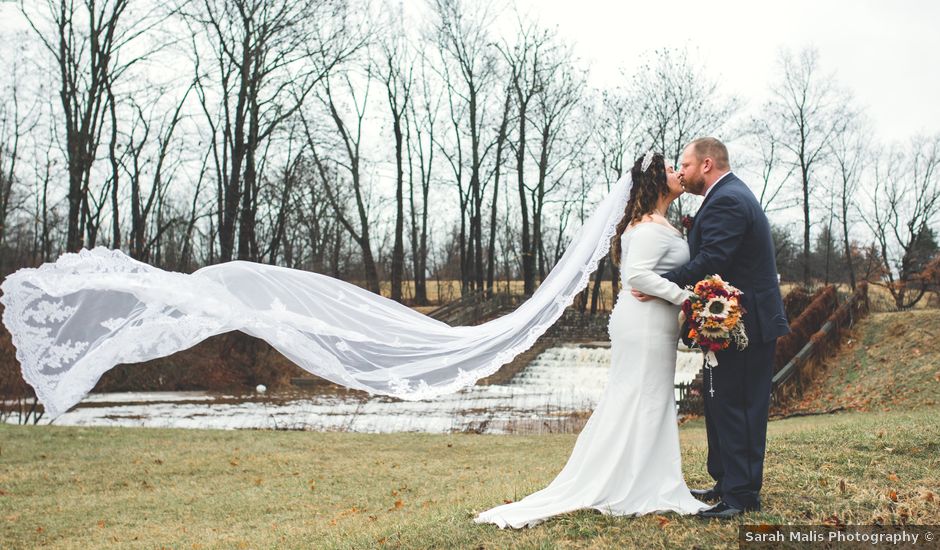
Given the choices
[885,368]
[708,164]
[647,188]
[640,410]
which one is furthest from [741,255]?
[885,368]

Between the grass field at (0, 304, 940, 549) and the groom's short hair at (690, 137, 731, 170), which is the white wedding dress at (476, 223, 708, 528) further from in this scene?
the groom's short hair at (690, 137, 731, 170)

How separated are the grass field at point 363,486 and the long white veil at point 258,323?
135 centimetres

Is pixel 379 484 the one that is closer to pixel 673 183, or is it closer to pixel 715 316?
pixel 673 183

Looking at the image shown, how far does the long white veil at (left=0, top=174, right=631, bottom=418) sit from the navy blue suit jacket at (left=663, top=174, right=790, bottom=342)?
1094mm

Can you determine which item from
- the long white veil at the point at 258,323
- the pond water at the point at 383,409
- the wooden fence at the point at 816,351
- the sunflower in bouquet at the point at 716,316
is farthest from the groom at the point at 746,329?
the wooden fence at the point at 816,351

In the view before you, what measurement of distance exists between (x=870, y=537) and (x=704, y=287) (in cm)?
184

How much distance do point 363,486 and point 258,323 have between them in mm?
4041

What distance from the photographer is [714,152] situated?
533 cm

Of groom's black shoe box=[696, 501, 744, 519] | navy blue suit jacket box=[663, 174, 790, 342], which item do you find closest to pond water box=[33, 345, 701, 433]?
groom's black shoe box=[696, 501, 744, 519]

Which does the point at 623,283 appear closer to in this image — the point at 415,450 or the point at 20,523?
the point at 20,523

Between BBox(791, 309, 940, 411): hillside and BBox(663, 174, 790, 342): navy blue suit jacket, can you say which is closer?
BBox(663, 174, 790, 342): navy blue suit jacket

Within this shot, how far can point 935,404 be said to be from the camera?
15328 millimetres

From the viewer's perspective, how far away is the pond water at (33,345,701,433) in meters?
17.3

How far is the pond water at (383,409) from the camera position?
17312 mm
